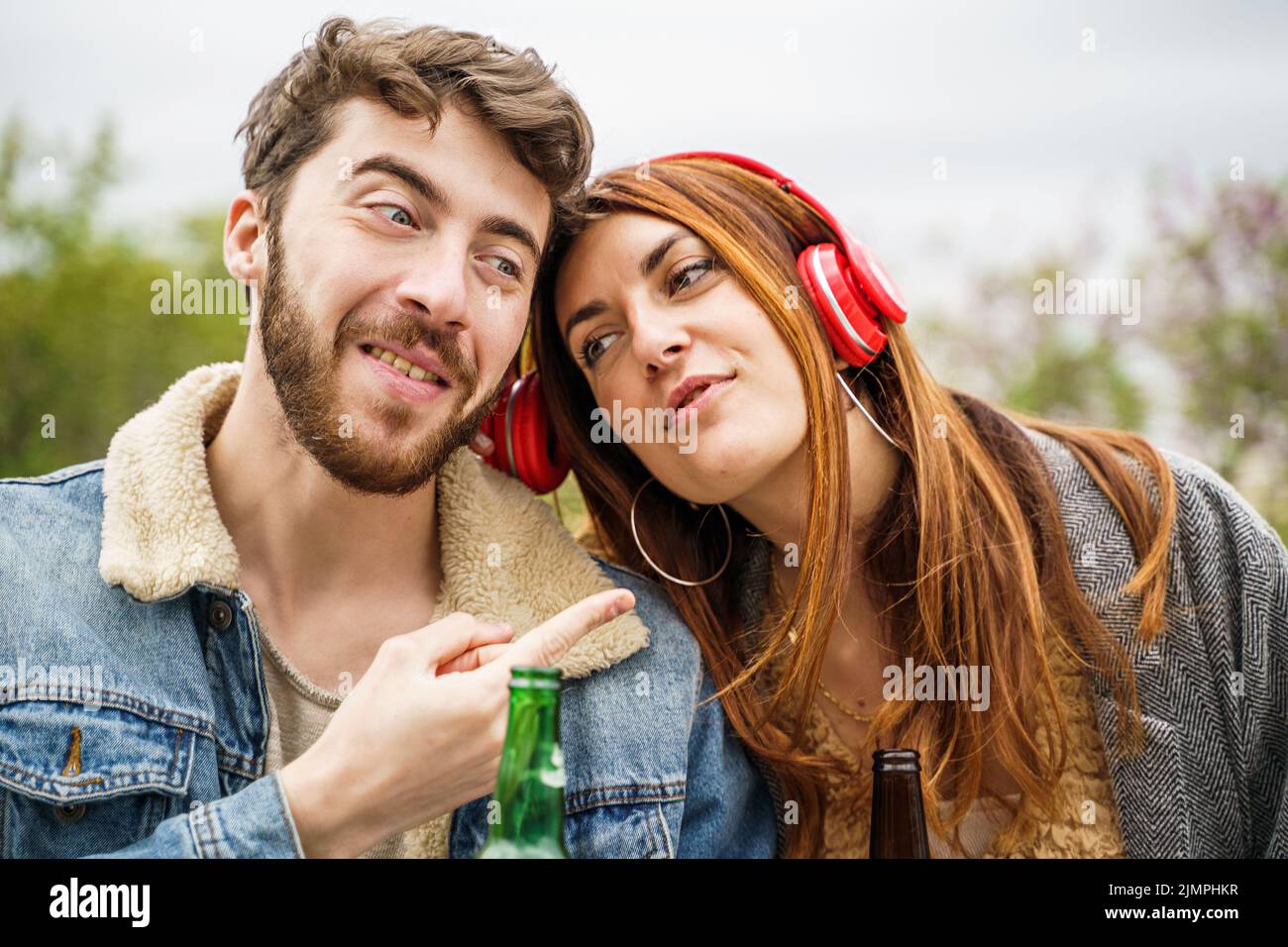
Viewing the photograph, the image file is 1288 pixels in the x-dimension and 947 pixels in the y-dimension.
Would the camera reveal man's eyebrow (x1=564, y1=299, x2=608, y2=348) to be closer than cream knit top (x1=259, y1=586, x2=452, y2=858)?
No

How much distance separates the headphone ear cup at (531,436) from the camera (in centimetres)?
241

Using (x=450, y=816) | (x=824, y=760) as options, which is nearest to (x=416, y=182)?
(x=450, y=816)

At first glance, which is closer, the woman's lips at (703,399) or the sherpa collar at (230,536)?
the sherpa collar at (230,536)

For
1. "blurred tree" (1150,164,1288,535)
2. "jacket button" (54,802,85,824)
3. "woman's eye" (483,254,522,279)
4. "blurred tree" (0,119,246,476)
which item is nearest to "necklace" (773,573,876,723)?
"woman's eye" (483,254,522,279)

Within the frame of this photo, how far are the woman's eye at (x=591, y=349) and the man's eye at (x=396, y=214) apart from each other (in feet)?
1.54

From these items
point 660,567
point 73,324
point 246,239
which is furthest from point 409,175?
point 73,324

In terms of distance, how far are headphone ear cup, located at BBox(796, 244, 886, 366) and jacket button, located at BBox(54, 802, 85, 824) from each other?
154 centimetres

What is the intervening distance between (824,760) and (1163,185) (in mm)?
5228

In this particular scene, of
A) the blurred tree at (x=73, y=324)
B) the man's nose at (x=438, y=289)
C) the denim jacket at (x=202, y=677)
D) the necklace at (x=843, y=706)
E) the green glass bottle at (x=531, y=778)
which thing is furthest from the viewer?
the blurred tree at (x=73, y=324)

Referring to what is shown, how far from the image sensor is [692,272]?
7.13ft

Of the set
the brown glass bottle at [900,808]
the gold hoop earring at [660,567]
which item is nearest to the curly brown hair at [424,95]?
the gold hoop earring at [660,567]

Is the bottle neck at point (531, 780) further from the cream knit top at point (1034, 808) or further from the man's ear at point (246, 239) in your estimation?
the man's ear at point (246, 239)

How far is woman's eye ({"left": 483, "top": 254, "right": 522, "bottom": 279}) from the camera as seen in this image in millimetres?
Answer: 2055

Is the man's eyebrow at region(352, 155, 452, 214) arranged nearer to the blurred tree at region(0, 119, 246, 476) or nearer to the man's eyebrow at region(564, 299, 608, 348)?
the man's eyebrow at region(564, 299, 608, 348)
